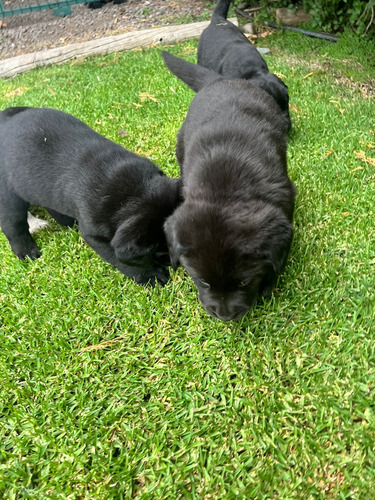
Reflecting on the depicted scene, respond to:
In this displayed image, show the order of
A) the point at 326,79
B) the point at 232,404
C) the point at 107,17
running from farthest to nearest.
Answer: the point at 107,17 < the point at 326,79 < the point at 232,404

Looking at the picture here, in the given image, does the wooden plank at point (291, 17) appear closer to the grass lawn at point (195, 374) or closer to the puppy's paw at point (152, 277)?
the grass lawn at point (195, 374)

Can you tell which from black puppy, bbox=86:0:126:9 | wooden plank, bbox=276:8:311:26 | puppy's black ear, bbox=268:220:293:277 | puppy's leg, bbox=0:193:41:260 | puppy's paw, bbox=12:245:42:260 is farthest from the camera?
black puppy, bbox=86:0:126:9

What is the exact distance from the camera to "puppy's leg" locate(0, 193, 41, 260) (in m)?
3.03

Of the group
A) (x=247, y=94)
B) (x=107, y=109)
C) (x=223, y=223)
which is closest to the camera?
(x=223, y=223)

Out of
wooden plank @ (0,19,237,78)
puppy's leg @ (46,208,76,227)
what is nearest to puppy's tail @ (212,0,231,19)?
wooden plank @ (0,19,237,78)

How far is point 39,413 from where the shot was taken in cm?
214

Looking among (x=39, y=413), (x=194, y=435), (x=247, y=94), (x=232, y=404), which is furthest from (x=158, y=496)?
(x=247, y=94)

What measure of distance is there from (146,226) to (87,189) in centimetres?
55

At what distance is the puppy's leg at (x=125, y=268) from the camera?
268 cm

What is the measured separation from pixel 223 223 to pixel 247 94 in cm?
148

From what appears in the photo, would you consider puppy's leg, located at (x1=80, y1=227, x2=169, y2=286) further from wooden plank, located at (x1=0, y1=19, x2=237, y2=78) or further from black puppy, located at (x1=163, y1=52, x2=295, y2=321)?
wooden plank, located at (x1=0, y1=19, x2=237, y2=78)

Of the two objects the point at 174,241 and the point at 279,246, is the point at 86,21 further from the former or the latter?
the point at 279,246

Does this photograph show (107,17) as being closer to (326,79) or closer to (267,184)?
(326,79)

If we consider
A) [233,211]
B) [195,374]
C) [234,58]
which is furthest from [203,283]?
[234,58]
